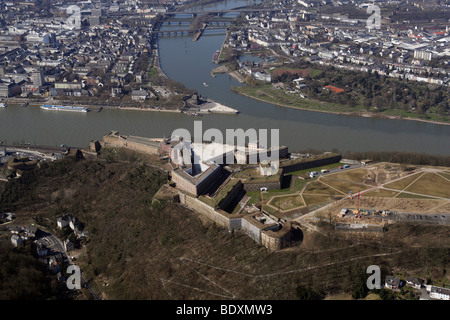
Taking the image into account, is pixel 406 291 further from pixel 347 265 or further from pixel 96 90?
pixel 96 90

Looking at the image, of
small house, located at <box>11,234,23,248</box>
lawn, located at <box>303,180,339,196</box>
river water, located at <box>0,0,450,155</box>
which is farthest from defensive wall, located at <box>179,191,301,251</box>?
river water, located at <box>0,0,450,155</box>

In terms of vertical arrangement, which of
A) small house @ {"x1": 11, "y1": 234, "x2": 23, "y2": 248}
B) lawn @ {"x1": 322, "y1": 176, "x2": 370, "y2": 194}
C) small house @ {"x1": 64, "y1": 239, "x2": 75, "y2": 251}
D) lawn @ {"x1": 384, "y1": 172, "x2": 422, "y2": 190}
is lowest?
small house @ {"x1": 64, "y1": 239, "x2": 75, "y2": 251}

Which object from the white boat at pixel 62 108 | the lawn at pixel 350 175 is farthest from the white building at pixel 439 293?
the white boat at pixel 62 108

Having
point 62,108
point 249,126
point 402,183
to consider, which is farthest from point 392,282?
point 62,108

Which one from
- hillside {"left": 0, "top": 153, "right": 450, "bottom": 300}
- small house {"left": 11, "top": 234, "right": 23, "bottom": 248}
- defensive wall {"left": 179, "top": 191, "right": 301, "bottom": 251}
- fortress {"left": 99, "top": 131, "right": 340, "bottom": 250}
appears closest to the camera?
hillside {"left": 0, "top": 153, "right": 450, "bottom": 300}

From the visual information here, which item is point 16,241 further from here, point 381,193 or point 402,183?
point 402,183

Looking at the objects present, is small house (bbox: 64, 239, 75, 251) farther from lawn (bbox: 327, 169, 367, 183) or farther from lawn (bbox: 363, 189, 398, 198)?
lawn (bbox: 363, 189, 398, 198)
